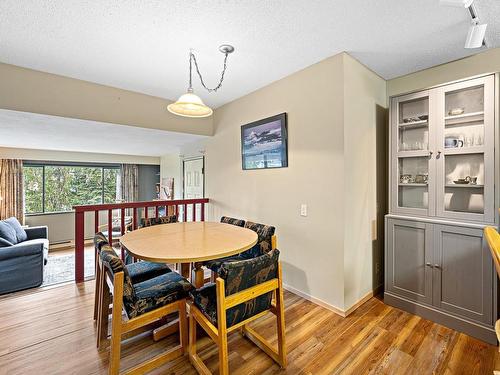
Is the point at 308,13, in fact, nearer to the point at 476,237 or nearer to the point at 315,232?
the point at 315,232

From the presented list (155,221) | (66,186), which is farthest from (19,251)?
(66,186)

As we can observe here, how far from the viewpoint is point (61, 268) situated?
16.1ft

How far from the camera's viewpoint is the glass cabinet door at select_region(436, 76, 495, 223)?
1985 mm

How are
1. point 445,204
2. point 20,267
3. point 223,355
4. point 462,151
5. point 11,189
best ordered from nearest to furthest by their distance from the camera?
point 223,355
point 462,151
point 445,204
point 20,267
point 11,189

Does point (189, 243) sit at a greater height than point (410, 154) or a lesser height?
lesser

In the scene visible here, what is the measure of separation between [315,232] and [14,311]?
3060mm

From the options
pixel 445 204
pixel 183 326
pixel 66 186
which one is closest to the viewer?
pixel 183 326

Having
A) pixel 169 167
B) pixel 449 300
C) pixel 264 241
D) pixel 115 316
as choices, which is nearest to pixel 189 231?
pixel 264 241

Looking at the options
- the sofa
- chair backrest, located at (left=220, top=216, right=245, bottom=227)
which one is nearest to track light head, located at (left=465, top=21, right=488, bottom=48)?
chair backrest, located at (left=220, top=216, right=245, bottom=227)

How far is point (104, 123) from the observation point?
9.93 feet

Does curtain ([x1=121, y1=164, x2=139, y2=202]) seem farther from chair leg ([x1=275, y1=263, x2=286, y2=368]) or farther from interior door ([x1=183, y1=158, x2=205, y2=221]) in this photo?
chair leg ([x1=275, y1=263, x2=286, y2=368])

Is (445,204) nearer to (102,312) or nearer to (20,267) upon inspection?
(102,312)

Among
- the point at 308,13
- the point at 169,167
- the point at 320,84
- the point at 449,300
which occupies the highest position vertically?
the point at 308,13

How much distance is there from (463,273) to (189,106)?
8.97ft
